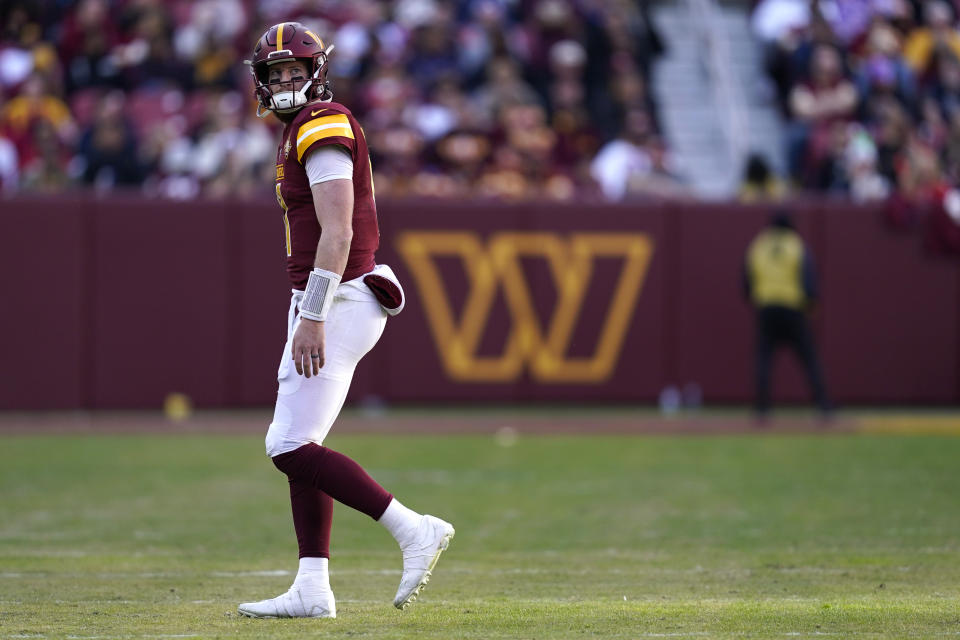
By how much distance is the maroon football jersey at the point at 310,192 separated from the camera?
19.2 ft

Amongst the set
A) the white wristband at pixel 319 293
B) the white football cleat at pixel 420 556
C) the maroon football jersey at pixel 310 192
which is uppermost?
the maroon football jersey at pixel 310 192

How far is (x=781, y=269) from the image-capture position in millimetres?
15289

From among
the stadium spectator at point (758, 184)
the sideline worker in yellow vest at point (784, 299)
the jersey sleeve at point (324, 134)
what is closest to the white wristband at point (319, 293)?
the jersey sleeve at point (324, 134)

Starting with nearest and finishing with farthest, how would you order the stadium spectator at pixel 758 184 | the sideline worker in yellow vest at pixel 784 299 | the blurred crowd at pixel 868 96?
the sideline worker in yellow vest at pixel 784 299 → the stadium spectator at pixel 758 184 → the blurred crowd at pixel 868 96

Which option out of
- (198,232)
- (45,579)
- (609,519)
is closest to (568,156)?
(198,232)

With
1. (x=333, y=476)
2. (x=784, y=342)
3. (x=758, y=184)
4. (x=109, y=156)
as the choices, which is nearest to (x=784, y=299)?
(x=784, y=342)

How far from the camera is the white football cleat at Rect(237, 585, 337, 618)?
5.85 m

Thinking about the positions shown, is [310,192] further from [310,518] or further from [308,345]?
[310,518]

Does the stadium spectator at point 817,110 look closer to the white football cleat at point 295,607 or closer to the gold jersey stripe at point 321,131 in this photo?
the gold jersey stripe at point 321,131

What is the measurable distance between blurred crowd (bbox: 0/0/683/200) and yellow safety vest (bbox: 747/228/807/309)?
2654 mm

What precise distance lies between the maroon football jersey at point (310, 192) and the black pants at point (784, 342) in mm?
9747

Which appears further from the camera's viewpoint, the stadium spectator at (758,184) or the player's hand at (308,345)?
the stadium spectator at (758,184)

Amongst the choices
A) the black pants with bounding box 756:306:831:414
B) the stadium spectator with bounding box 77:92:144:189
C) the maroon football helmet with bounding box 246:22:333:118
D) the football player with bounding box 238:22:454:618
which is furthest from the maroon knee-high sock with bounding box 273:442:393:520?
the stadium spectator with bounding box 77:92:144:189

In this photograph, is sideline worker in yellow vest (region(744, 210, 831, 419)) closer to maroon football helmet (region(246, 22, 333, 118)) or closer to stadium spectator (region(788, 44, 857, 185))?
stadium spectator (region(788, 44, 857, 185))
